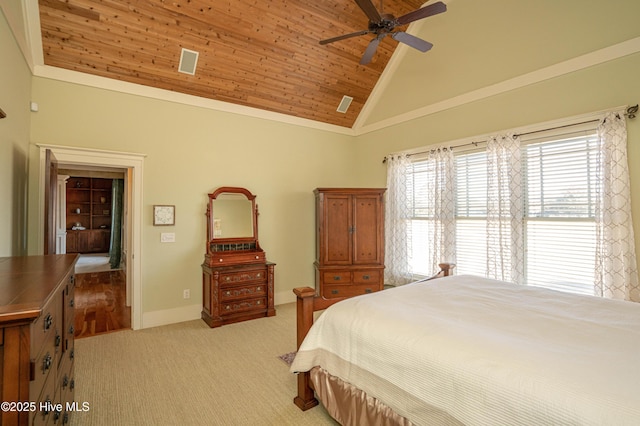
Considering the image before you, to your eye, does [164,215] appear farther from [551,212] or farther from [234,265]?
[551,212]

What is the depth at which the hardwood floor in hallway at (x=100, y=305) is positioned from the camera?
392cm

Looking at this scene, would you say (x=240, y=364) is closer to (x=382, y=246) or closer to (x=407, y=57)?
(x=382, y=246)

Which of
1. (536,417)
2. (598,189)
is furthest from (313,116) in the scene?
(536,417)

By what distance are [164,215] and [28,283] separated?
2.78 metres

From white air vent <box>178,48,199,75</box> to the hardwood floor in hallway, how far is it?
130 inches

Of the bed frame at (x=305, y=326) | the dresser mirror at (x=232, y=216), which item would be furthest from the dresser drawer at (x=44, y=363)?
the dresser mirror at (x=232, y=216)

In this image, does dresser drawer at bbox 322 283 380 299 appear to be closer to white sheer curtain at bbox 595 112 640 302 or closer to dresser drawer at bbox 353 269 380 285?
dresser drawer at bbox 353 269 380 285

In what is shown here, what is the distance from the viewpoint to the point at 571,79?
3.28 metres

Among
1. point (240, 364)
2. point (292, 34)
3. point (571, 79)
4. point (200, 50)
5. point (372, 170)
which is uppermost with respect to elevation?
point (292, 34)

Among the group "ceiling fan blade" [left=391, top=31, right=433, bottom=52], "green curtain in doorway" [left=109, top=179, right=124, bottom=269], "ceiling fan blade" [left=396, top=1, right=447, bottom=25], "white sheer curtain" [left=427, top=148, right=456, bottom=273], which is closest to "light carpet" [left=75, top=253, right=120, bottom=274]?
"green curtain in doorway" [left=109, top=179, right=124, bottom=269]

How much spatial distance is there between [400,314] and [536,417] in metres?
0.80

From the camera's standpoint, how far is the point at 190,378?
8.82ft

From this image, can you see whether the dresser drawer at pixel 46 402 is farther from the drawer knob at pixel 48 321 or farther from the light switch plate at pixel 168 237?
the light switch plate at pixel 168 237

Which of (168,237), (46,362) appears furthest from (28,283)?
(168,237)
